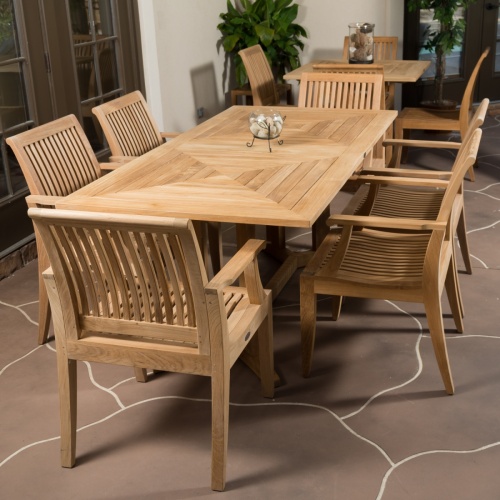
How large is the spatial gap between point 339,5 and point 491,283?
159 inches

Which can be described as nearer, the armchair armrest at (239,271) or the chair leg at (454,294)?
the armchair armrest at (239,271)

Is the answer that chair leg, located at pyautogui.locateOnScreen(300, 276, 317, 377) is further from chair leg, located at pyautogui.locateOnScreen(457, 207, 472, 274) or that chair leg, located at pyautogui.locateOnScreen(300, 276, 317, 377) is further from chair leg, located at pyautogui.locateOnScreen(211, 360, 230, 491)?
chair leg, located at pyautogui.locateOnScreen(457, 207, 472, 274)

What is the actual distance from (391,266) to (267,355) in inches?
24.0

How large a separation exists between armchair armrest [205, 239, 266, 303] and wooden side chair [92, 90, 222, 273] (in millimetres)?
1086

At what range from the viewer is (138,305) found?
240 centimetres

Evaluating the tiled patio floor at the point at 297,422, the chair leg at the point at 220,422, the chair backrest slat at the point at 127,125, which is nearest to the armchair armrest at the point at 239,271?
the chair leg at the point at 220,422

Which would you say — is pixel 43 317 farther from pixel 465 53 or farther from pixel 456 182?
pixel 465 53

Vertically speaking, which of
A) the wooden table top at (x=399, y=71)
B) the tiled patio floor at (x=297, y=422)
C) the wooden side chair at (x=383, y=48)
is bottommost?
the tiled patio floor at (x=297, y=422)

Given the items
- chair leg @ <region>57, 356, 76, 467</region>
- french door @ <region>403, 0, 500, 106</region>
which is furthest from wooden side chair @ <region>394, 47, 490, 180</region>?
chair leg @ <region>57, 356, 76, 467</region>

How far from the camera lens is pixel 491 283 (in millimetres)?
3961

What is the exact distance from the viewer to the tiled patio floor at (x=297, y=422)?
8.30 ft

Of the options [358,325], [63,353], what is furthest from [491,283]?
[63,353]

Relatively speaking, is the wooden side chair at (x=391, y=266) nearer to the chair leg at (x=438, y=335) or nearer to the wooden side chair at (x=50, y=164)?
the chair leg at (x=438, y=335)

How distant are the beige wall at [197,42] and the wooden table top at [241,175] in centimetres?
195
